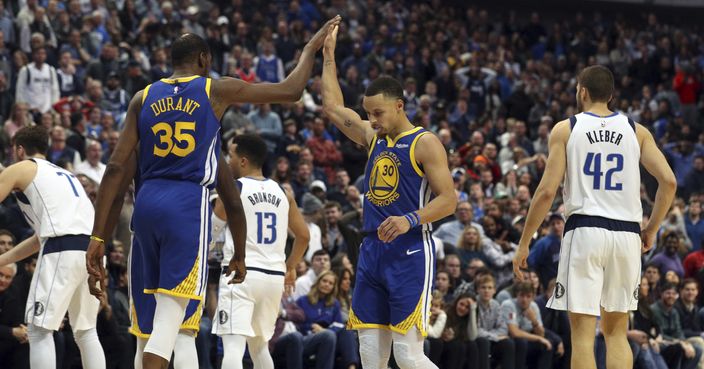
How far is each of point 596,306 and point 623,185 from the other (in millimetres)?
890

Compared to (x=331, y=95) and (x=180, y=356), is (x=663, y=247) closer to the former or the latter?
(x=331, y=95)

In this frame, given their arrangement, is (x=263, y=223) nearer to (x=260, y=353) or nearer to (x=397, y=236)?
(x=260, y=353)

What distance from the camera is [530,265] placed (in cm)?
1566

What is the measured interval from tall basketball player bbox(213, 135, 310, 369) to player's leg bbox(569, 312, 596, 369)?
9.58 ft

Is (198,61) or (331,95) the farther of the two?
(331,95)

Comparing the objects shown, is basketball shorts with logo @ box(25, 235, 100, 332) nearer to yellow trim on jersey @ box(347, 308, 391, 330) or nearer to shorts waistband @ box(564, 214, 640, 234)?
yellow trim on jersey @ box(347, 308, 391, 330)

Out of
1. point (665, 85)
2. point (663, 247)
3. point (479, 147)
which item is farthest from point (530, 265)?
point (665, 85)

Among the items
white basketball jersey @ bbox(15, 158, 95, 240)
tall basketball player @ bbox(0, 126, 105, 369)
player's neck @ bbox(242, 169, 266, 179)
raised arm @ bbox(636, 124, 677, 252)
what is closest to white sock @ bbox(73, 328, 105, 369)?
tall basketball player @ bbox(0, 126, 105, 369)

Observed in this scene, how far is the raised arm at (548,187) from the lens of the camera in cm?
811

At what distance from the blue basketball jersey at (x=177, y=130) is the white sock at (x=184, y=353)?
107 cm

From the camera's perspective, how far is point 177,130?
6973 mm

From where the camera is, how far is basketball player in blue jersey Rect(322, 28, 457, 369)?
25.8 feet

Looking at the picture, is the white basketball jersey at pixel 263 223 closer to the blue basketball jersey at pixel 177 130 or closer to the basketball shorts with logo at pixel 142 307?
the basketball shorts with logo at pixel 142 307

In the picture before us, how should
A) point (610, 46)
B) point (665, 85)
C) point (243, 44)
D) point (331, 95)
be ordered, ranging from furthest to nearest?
1. point (610, 46)
2. point (665, 85)
3. point (243, 44)
4. point (331, 95)
